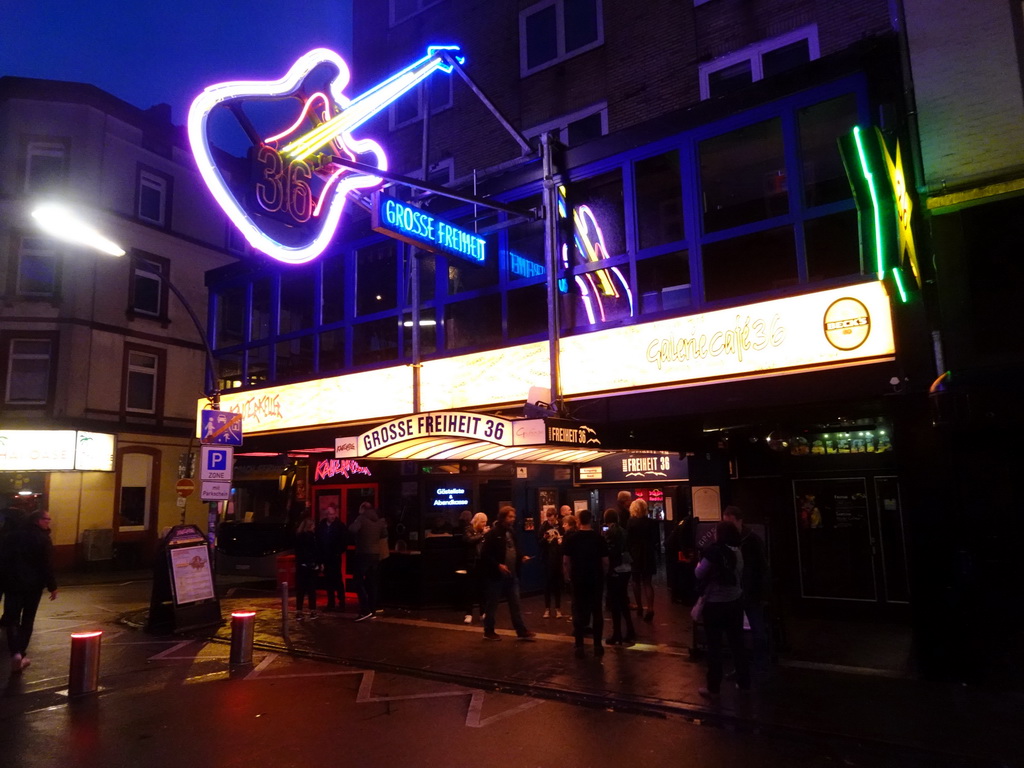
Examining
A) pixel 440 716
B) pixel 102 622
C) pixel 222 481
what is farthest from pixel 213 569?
pixel 440 716

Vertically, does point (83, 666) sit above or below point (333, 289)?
below

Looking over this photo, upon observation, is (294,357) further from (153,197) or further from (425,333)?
(153,197)

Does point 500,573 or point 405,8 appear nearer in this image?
point 500,573

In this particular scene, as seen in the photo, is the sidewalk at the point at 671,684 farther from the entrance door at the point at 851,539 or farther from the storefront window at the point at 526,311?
the storefront window at the point at 526,311

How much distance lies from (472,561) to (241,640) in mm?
4308

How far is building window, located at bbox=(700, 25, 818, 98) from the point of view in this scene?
13.0 metres

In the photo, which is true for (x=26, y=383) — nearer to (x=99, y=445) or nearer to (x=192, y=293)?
(x=99, y=445)

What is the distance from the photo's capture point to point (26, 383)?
24672 mm

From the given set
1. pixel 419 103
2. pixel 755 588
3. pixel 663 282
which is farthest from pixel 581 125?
pixel 755 588

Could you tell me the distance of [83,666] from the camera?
7.95m

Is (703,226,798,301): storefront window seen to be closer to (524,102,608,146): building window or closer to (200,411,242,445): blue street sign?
(524,102,608,146): building window

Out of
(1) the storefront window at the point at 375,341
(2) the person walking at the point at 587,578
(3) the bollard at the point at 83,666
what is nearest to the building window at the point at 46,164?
(1) the storefront window at the point at 375,341

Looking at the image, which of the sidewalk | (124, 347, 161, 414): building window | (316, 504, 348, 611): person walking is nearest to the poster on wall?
the sidewalk

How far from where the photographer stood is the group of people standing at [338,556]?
12.6 metres
